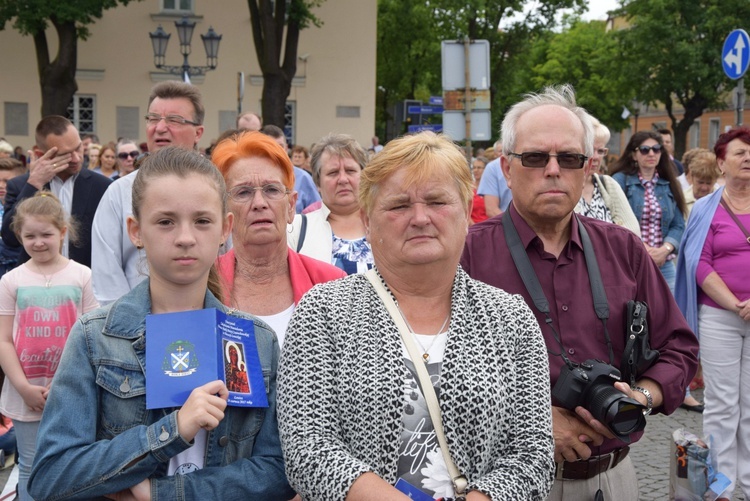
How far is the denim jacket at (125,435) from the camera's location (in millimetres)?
2428

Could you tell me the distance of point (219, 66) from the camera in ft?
101

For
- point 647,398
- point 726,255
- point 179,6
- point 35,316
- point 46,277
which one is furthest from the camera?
point 179,6

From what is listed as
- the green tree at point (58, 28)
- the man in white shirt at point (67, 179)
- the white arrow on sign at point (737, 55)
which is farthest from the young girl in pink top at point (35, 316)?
the green tree at point (58, 28)

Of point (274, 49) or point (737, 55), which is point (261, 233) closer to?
point (737, 55)

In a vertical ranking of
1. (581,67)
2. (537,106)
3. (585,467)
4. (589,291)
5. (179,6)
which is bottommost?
(585,467)

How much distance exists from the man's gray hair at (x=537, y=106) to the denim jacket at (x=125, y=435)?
4.83 feet

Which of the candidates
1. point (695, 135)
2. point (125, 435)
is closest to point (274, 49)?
point (125, 435)

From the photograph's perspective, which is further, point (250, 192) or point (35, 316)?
point (35, 316)

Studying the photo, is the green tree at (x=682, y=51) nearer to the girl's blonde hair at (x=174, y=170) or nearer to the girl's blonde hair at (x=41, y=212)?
the girl's blonde hair at (x=41, y=212)

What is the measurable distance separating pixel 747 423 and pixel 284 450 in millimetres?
4361

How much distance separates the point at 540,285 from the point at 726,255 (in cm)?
341

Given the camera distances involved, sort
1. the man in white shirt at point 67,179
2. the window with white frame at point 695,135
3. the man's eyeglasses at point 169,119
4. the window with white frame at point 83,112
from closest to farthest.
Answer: the man's eyeglasses at point 169,119
the man in white shirt at point 67,179
the window with white frame at point 83,112
the window with white frame at point 695,135

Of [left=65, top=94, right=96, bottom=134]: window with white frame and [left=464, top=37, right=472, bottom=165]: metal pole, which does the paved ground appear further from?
[left=65, top=94, right=96, bottom=134]: window with white frame

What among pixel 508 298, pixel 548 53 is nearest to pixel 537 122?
pixel 508 298
